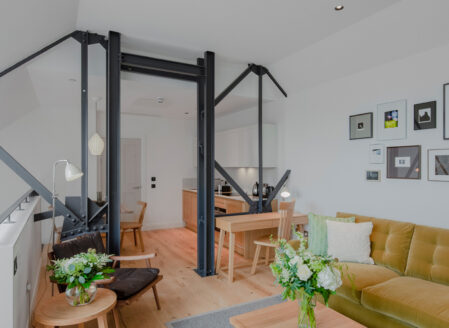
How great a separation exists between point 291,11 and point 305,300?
2.61m

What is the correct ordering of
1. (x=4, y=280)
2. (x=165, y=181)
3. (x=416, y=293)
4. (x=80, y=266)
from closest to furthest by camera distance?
1. (x=4, y=280)
2. (x=80, y=266)
3. (x=416, y=293)
4. (x=165, y=181)

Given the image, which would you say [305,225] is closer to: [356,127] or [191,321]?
[356,127]

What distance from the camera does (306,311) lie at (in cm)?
178

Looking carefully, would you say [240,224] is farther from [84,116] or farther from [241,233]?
[84,116]

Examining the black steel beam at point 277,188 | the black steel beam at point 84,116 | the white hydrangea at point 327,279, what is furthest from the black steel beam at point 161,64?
the white hydrangea at point 327,279

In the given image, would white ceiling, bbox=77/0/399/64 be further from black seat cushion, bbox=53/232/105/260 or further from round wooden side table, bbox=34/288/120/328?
round wooden side table, bbox=34/288/120/328

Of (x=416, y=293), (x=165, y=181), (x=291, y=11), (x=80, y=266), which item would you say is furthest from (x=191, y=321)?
(x=165, y=181)

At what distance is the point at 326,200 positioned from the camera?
13.3ft

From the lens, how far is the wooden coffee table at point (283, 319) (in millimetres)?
1922

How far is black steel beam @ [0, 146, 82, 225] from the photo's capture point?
2.98 meters

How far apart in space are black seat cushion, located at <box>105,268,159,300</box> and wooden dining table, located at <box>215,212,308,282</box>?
111cm

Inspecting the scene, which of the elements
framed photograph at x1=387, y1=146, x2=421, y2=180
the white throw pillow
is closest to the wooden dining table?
Answer: the white throw pillow

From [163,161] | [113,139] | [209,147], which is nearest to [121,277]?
[113,139]

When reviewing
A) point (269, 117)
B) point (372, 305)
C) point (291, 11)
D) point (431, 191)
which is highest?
point (291, 11)
